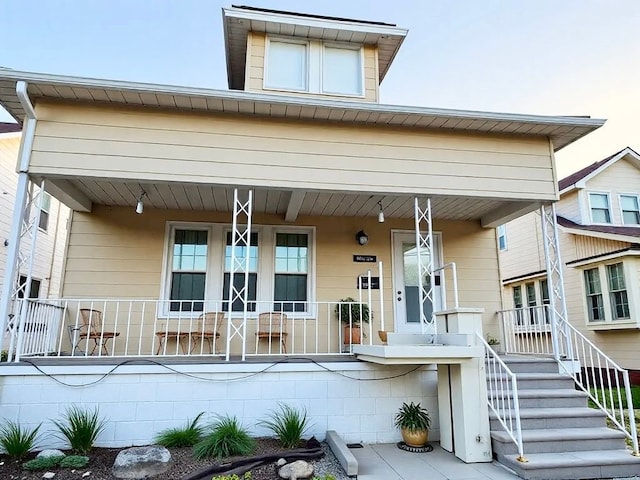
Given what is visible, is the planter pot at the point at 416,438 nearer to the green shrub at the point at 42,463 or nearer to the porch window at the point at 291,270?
the porch window at the point at 291,270

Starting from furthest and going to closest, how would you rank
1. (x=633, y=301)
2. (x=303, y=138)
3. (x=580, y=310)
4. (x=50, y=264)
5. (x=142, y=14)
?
(x=50, y=264) < (x=580, y=310) < (x=142, y=14) < (x=633, y=301) < (x=303, y=138)

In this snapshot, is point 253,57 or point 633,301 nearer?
point 253,57

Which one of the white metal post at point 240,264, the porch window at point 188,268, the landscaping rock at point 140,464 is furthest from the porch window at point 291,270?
the landscaping rock at point 140,464

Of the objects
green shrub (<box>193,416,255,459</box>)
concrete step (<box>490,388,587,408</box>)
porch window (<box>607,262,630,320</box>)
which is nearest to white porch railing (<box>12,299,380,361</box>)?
green shrub (<box>193,416,255,459</box>)

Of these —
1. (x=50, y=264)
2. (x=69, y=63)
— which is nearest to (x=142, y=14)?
(x=69, y=63)

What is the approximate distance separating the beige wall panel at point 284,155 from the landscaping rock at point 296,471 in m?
3.20

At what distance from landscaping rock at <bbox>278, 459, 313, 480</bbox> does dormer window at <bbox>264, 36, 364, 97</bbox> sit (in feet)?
17.5

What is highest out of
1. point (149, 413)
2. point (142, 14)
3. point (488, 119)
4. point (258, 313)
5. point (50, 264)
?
point (142, 14)

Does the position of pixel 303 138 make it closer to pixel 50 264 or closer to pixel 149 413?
pixel 149 413

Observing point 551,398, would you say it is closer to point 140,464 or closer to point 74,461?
point 140,464

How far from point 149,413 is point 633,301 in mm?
10467

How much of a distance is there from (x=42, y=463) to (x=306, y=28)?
6.66 metres

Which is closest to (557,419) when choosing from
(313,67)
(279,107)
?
(279,107)

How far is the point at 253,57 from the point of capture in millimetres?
6707
